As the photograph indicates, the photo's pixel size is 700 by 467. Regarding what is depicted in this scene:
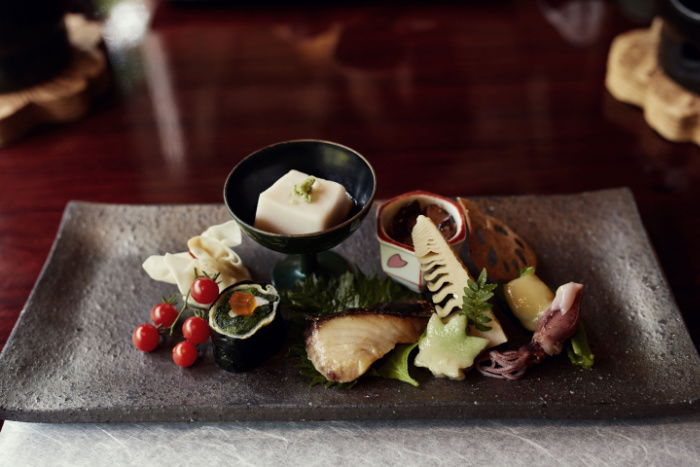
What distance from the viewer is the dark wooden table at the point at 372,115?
93.7 inches

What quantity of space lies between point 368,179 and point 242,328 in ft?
1.60

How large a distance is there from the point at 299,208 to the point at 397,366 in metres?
0.44

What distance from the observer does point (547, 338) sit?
1.64 m

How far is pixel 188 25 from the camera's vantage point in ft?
11.2

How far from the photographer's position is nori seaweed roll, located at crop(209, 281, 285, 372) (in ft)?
5.41

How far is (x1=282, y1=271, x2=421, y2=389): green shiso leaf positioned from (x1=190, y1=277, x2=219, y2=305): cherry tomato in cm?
21

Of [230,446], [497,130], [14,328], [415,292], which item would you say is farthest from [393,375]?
[497,130]

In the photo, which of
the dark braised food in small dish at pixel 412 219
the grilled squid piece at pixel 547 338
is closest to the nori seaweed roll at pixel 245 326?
the dark braised food in small dish at pixel 412 219

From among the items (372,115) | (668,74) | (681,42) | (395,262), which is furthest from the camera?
(372,115)

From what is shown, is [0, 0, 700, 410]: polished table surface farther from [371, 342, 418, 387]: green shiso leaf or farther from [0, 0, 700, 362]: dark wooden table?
[371, 342, 418, 387]: green shiso leaf

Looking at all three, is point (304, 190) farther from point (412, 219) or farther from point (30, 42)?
point (30, 42)

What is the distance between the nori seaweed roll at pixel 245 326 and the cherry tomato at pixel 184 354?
0.06m

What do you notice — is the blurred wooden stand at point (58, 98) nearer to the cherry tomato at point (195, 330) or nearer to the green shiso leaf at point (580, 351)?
the cherry tomato at point (195, 330)

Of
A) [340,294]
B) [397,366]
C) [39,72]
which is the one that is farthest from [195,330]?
[39,72]
